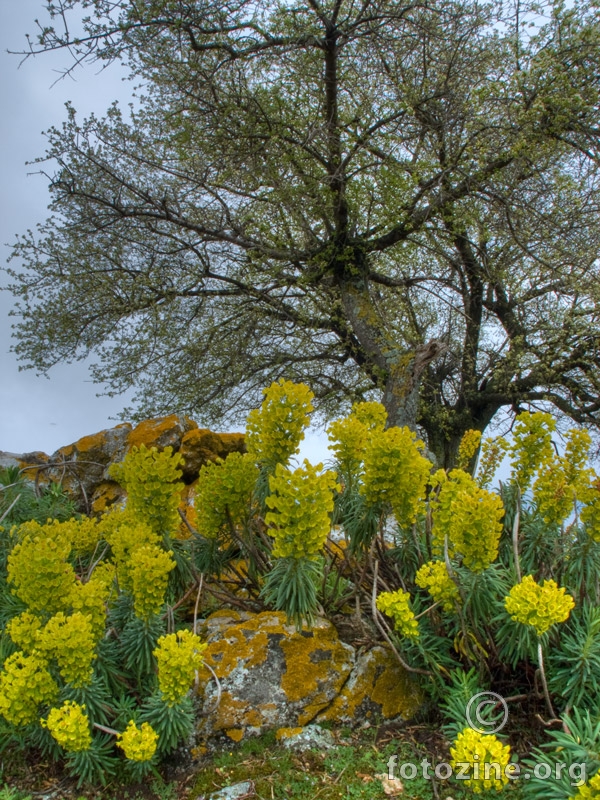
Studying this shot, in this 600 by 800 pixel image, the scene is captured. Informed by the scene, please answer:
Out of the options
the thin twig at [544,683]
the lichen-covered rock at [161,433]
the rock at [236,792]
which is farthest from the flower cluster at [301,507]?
the lichen-covered rock at [161,433]

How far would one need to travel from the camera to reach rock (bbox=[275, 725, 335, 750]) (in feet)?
10.6

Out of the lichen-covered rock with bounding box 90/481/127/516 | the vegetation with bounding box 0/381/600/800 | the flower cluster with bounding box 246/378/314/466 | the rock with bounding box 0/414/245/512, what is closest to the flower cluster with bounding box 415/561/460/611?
the vegetation with bounding box 0/381/600/800

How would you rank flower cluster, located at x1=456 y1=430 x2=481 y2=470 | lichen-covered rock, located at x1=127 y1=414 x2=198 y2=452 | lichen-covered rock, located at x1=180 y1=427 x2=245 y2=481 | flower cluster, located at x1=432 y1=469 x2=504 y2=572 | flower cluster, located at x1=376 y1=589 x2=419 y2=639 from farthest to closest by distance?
1. lichen-covered rock, located at x1=127 y1=414 x2=198 y2=452
2. lichen-covered rock, located at x1=180 y1=427 x2=245 y2=481
3. flower cluster, located at x1=456 y1=430 x2=481 y2=470
4. flower cluster, located at x1=376 y1=589 x2=419 y2=639
5. flower cluster, located at x1=432 y1=469 x2=504 y2=572

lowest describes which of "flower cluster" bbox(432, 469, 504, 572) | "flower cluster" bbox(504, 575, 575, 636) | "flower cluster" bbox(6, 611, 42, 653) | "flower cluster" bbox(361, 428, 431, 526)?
"flower cluster" bbox(6, 611, 42, 653)

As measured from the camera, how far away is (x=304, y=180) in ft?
30.2

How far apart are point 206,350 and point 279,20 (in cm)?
547

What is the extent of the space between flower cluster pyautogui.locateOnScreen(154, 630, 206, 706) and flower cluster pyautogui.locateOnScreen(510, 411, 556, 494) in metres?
2.25

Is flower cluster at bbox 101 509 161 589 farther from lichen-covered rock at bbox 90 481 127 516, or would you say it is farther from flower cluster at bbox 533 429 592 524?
lichen-covered rock at bbox 90 481 127 516

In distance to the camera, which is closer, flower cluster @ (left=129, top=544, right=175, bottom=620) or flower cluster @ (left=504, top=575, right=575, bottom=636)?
flower cluster @ (left=504, top=575, right=575, bottom=636)

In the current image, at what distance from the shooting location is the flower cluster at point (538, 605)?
2.93 metres

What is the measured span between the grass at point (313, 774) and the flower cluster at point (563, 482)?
1353 mm

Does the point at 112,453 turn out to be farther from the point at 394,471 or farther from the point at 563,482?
the point at 563,482

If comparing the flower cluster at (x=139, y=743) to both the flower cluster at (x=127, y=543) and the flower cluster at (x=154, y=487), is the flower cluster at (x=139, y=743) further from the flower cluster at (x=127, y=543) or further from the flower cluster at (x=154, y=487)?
the flower cluster at (x=154, y=487)

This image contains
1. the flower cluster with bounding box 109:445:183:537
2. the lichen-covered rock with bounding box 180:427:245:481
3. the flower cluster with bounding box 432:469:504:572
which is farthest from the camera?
the lichen-covered rock with bounding box 180:427:245:481
